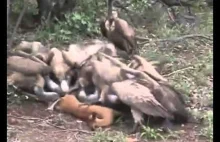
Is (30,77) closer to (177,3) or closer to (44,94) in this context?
(44,94)

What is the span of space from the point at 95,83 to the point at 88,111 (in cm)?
29

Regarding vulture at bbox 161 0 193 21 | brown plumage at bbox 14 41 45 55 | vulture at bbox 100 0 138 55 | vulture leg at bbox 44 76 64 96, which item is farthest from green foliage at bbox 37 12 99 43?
vulture leg at bbox 44 76 64 96

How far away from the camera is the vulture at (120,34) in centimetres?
451

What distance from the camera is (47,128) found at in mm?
3443

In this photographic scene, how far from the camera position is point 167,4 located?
5656 mm

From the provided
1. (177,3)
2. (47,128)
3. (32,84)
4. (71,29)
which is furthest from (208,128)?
(177,3)

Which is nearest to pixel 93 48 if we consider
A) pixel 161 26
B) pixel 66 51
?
pixel 66 51

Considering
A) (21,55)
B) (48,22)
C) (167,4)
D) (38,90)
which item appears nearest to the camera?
(38,90)

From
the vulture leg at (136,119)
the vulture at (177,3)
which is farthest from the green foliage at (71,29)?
the vulture leg at (136,119)

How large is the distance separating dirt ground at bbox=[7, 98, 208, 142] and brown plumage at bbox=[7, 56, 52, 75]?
0.27 m

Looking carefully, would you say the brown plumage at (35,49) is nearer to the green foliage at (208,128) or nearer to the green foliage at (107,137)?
the green foliage at (107,137)

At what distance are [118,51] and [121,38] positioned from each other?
0.56ft

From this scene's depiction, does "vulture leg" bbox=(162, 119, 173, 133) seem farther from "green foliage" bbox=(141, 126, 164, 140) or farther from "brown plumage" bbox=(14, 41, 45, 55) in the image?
"brown plumage" bbox=(14, 41, 45, 55)
